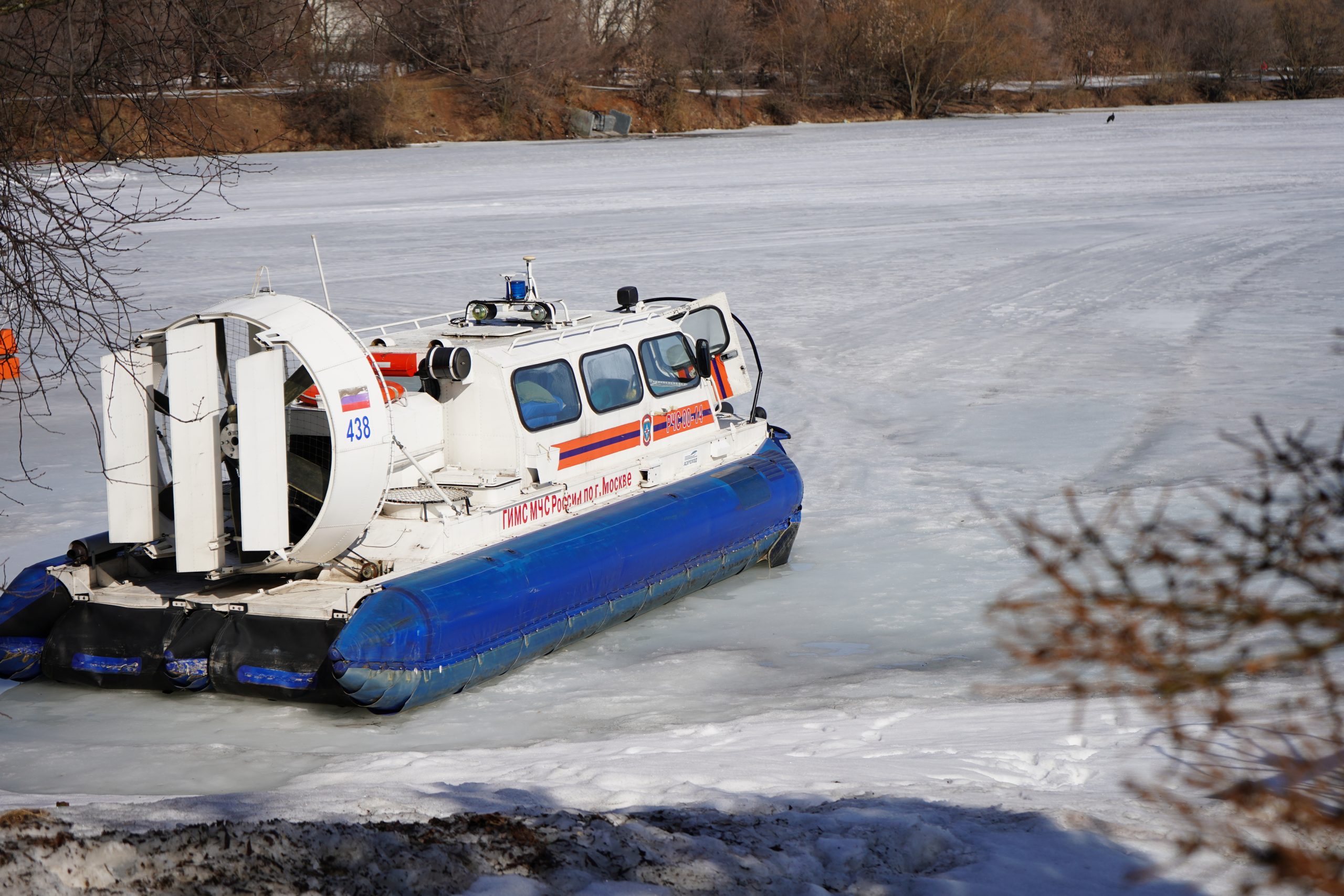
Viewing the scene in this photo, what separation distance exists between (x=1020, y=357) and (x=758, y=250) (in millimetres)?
6174

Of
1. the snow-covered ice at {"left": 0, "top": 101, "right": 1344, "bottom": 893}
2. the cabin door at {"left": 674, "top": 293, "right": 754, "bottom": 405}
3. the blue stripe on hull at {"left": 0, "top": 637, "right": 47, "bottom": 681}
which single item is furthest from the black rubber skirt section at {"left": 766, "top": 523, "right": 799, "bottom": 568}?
the blue stripe on hull at {"left": 0, "top": 637, "right": 47, "bottom": 681}

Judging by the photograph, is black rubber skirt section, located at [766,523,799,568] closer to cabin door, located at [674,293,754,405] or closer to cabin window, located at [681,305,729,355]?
cabin door, located at [674,293,754,405]

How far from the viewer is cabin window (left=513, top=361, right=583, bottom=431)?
7195 millimetres

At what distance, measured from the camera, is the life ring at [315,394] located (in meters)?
6.76

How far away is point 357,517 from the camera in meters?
6.26

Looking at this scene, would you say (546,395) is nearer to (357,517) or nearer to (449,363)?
(449,363)

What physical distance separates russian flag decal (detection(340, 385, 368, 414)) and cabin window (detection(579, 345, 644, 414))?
5.30ft

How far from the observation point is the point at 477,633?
6285 mm

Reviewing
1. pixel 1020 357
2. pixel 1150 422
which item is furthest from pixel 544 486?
pixel 1020 357

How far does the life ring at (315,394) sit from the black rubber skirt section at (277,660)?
109 centimetres

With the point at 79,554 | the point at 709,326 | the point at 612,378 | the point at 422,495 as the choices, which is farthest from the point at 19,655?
the point at 709,326

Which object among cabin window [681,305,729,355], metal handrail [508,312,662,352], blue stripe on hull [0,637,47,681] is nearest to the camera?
blue stripe on hull [0,637,47,681]

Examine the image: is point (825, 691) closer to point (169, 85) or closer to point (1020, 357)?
point (169, 85)

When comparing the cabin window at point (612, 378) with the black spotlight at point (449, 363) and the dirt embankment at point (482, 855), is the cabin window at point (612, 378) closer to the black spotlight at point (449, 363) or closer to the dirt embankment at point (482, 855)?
the black spotlight at point (449, 363)
